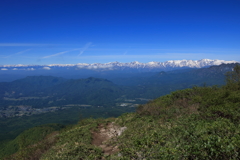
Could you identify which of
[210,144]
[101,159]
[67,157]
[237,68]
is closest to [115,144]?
[101,159]

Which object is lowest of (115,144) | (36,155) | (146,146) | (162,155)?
(36,155)

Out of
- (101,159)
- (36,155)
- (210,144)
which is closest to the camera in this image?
(210,144)

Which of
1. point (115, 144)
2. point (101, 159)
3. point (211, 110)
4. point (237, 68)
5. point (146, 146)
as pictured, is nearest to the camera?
point (146, 146)

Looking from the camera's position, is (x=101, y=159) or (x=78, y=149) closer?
(x=101, y=159)

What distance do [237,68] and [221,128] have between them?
145 ft

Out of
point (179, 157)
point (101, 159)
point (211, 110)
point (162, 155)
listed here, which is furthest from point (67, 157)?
point (211, 110)

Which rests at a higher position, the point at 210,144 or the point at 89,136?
the point at 210,144

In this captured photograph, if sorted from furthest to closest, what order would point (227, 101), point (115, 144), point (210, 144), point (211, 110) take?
point (227, 101), point (211, 110), point (115, 144), point (210, 144)

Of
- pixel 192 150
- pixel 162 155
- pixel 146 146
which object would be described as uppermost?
pixel 192 150

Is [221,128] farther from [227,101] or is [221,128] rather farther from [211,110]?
[227,101]

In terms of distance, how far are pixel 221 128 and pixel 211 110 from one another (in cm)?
650

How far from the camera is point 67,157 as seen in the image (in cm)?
1016

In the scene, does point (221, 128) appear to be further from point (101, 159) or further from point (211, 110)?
point (101, 159)

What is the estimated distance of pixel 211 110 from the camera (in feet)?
48.2
